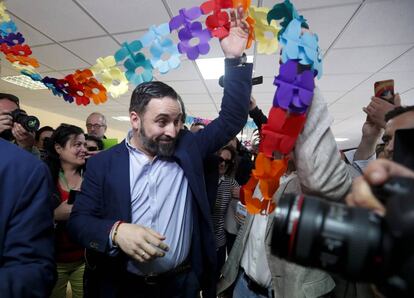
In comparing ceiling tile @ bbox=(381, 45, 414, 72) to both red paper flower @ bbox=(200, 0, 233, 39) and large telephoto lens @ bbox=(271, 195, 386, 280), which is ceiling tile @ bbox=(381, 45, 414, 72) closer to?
red paper flower @ bbox=(200, 0, 233, 39)

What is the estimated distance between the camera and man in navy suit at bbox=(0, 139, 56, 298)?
600 mm

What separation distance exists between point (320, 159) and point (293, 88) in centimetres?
22

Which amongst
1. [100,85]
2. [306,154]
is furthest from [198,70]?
[306,154]

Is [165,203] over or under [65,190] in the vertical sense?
over

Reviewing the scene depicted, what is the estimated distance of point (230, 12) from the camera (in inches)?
35.3

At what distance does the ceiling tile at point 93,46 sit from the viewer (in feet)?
7.74

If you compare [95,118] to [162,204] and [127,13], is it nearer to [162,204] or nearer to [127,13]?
[127,13]

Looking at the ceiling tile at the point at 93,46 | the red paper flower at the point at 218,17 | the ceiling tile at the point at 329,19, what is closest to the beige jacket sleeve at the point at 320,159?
the red paper flower at the point at 218,17

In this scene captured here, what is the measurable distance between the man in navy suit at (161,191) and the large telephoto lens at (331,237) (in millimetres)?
629

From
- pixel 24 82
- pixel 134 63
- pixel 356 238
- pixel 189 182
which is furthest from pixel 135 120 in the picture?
pixel 24 82

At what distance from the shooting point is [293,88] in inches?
26.9

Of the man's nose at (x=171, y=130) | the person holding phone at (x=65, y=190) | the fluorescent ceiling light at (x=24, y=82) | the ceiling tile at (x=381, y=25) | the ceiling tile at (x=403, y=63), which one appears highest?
the ceiling tile at (x=403, y=63)

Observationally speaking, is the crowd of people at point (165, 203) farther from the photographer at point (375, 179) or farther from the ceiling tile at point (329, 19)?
the ceiling tile at point (329, 19)

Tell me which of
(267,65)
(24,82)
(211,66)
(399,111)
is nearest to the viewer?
(399,111)
